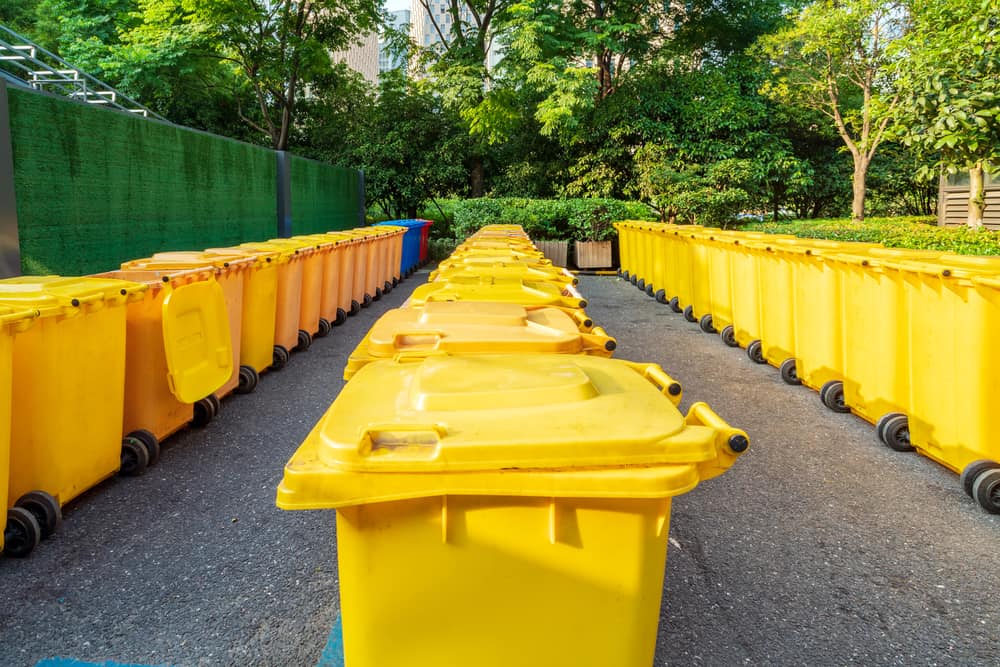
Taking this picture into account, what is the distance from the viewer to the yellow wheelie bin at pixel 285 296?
6766 mm

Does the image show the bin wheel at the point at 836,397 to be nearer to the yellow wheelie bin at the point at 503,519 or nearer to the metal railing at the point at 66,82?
the yellow wheelie bin at the point at 503,519

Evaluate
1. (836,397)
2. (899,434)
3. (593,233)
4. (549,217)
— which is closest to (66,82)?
(549,217)

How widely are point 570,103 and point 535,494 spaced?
18.6 m

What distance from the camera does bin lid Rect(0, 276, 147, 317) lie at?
331 cm

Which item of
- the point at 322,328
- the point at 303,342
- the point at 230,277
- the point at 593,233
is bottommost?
the point at 303,342

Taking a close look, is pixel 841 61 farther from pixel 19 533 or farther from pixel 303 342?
pixel 19 533

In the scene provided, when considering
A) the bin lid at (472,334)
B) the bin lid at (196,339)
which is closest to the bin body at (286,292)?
the bin lid at (196,339)

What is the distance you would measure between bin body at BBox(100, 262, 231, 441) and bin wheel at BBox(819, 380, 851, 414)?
4.40 meters

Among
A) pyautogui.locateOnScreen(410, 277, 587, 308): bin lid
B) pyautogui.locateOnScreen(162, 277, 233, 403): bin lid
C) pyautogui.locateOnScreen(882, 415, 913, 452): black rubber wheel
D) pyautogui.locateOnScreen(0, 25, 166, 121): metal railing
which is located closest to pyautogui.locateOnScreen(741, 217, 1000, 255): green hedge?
pyautogui.locateOnScreen(882, 415, 913, 452): black rubber wheel

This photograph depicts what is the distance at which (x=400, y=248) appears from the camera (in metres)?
14.1

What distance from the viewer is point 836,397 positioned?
18.1 ft

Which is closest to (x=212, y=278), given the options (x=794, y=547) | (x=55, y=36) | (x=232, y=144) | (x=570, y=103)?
(x=794, y=547)

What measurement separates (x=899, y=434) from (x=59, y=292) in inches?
191

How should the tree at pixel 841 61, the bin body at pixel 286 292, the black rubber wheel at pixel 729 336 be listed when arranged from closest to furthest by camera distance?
the bin body at pixel 286 292 < the black rubber wheel at pixel 729 336 < the tree at pixel 841 61
